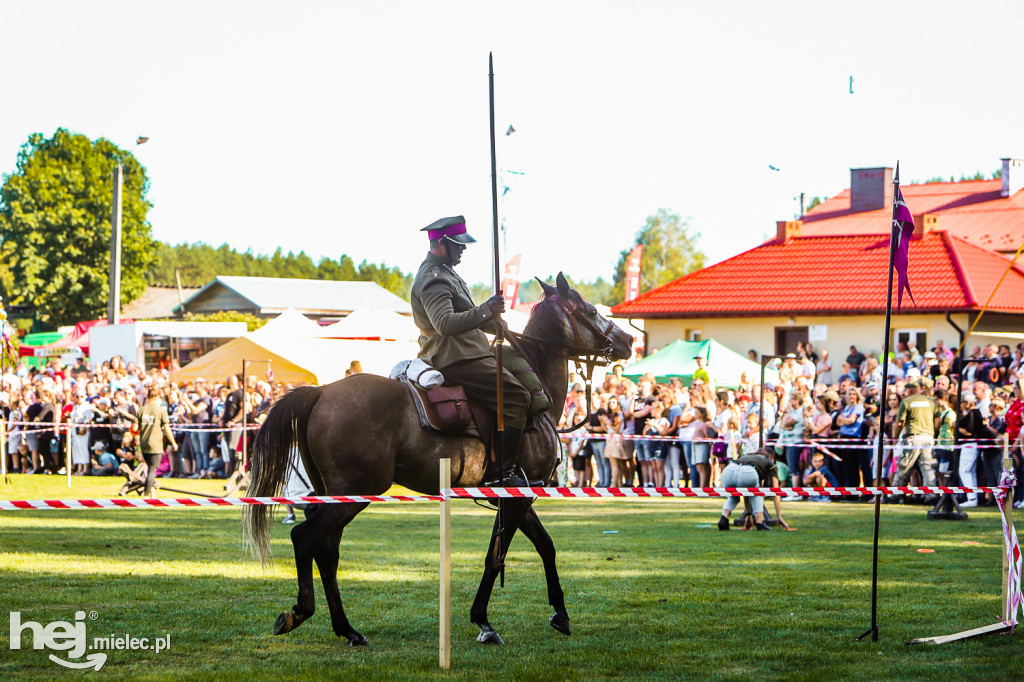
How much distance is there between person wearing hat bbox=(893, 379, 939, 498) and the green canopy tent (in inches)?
416

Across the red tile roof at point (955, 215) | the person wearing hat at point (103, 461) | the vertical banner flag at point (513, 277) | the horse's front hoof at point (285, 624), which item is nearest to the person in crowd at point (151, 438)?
the person wearing hat at point (103, 461)

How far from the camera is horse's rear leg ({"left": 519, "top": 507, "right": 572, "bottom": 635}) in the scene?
7656mm

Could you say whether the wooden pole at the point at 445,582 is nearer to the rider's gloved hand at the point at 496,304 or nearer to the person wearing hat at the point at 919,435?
the rider's gloved hand at the point at 496,304

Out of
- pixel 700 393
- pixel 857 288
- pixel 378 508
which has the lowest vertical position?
pixel 378 508

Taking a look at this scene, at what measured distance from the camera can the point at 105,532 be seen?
13672 millimetres

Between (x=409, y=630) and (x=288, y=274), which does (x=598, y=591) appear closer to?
(x=409, y=630)

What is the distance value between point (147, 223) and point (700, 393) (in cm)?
5604

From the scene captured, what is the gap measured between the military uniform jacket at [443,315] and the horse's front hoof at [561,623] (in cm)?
183

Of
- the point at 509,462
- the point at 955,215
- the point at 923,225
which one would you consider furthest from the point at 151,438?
the point at 955,215

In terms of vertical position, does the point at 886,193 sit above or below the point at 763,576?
above

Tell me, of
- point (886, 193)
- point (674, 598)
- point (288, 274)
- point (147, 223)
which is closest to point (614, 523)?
point (674, 598)

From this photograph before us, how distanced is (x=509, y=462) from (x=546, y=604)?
4.92 feet

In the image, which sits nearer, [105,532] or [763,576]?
[763,576]

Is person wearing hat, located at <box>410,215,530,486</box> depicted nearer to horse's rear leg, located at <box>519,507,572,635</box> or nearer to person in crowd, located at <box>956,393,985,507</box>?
horse's rear leg, located at <box>519,507,572,635</box>
